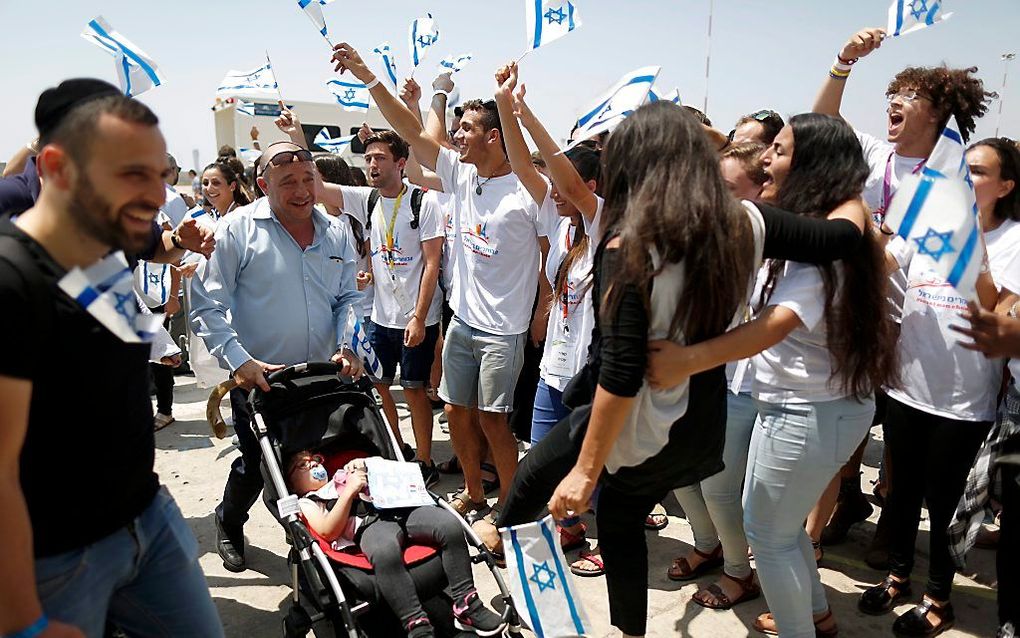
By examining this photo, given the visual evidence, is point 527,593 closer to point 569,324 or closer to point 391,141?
point 569,324

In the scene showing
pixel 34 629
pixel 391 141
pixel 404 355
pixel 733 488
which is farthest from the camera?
pixel 391 141

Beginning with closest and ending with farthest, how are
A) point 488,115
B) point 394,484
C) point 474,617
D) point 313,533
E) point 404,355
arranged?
1. point 474,617
2. point 313,533
3. point 394,484
4. point 488,115
5. point 404,355

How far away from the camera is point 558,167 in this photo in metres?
3.02

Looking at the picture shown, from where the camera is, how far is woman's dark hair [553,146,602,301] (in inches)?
138

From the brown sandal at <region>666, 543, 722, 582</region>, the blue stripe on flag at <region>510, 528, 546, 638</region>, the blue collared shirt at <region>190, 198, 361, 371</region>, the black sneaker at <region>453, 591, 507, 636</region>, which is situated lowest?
the brown sandal at <region>666, 543, 722, 582</region>

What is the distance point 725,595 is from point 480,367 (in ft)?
5.82

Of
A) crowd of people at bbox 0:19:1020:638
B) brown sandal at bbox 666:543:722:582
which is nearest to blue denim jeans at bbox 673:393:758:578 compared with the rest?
crowd of people at bbox 0:19:1020:638

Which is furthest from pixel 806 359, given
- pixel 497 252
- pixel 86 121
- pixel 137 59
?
pixel 137 59

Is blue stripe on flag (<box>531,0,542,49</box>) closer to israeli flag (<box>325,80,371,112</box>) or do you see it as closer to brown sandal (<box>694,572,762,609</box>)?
brown sandal (<box>694,572,762,609</box>)

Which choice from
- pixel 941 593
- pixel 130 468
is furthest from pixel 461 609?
pixel 941 593

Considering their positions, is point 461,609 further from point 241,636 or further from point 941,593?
point 941,593

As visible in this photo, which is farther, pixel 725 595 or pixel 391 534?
pixel 725 595

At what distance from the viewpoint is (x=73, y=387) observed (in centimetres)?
162

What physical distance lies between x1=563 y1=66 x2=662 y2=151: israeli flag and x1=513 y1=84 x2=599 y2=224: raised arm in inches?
4.6
